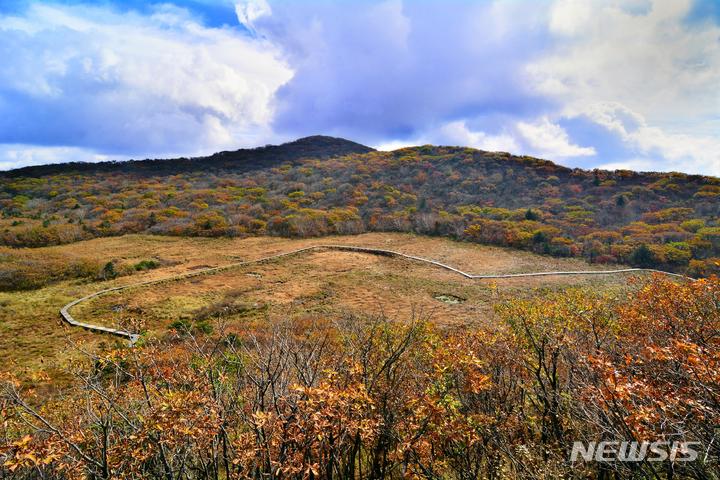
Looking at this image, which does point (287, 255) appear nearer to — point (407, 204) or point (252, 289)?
point (252, 289)

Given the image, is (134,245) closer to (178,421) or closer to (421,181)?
(178,421)

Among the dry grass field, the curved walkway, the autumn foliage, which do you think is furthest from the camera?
the curved walkway

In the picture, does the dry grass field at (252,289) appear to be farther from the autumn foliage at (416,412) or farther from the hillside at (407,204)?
the autumn foliage at (416,412)

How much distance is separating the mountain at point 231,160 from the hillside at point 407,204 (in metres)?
0.71

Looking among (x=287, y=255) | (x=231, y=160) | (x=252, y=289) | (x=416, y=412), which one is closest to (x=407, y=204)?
(x=287, y=255)

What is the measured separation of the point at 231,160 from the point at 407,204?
127 ft

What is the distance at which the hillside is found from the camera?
25.0 m

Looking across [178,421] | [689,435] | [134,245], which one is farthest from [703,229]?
[134,245]

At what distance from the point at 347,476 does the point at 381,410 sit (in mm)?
1073

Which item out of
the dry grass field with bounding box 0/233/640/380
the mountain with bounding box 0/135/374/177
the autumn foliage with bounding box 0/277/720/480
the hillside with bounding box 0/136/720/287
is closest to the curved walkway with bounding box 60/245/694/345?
the dry grass field with bounding box 0/233/640/380

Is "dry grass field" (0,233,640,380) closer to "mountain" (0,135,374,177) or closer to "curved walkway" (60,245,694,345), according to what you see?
"curved walkway" (60,245,694,345)

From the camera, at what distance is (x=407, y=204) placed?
37312 mm

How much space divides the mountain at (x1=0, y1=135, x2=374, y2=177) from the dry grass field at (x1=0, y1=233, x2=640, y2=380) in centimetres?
3441

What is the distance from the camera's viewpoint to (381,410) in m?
5.00
